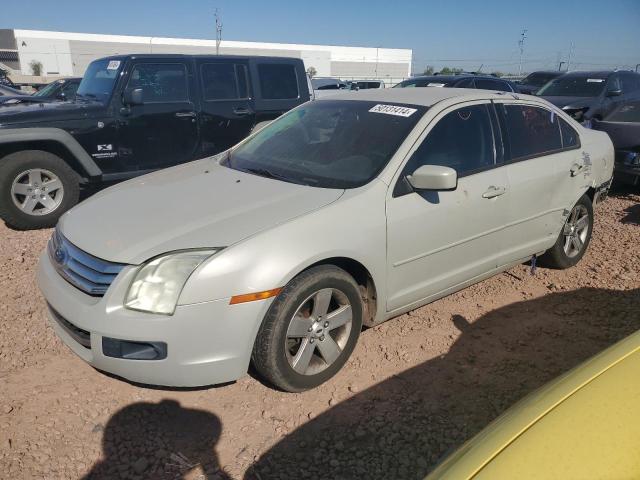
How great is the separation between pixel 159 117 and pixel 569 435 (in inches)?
228

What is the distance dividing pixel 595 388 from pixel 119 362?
2.06 meters

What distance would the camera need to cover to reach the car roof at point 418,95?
358 cm

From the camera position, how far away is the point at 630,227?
19.5 ft

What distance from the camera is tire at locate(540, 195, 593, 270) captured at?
444 cm

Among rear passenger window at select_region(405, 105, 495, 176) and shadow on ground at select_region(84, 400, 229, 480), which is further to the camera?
rear passenger window at select_region(405, 105, 495, 176)

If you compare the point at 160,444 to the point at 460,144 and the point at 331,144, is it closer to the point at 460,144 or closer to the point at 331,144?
the point at 331,144

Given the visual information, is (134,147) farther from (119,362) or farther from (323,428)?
(323,428)

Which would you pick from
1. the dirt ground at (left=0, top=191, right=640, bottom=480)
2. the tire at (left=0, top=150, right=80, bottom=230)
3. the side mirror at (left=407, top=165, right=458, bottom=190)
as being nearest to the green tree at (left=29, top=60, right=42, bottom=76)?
the tire at (left=0, top=150, right=80, bottom=230)

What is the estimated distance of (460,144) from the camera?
3.48 meters

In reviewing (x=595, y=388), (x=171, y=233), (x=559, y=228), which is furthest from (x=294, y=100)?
(x=595, y=388)

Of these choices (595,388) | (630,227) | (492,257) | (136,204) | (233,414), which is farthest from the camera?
(630,227)

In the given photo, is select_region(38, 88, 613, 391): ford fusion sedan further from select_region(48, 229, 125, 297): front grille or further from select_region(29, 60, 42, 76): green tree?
select_region(29, 60, 42, 76): green tree

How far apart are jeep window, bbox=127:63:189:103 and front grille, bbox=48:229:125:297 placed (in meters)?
3.76

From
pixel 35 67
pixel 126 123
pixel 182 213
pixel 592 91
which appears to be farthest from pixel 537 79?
pixel 35 67
